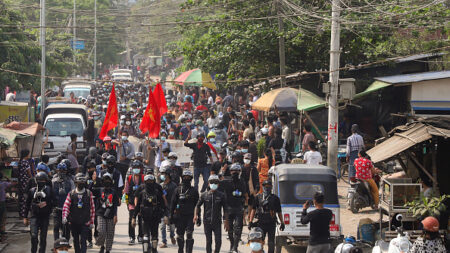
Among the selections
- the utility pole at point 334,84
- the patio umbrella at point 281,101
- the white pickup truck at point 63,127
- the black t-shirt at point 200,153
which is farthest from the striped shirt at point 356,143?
the white pickup truck at point 63,127

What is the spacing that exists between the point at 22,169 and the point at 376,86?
11.0 meters

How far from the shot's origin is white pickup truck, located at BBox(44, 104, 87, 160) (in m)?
22.4

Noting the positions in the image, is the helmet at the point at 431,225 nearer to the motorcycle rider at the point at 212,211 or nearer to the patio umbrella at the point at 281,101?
the motorcycle rider at the point at 212,211

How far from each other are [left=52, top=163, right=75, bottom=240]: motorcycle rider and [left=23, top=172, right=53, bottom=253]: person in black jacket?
0.20m

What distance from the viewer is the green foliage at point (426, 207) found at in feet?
39.0

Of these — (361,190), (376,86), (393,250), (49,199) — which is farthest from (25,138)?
(393,250)

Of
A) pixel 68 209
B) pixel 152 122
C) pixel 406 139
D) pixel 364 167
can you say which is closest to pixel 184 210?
pixel 68 209

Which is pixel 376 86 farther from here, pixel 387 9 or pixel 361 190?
pixel 361 190

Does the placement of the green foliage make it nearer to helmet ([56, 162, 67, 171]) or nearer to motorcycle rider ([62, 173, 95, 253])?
motorcycle rider ([62, 173, 95, 253])

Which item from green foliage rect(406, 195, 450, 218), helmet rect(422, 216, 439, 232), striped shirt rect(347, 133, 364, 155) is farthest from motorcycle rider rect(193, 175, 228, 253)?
striped shirt rect(347, 133, 364, 155)

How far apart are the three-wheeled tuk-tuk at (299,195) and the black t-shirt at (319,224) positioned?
2.14 metres

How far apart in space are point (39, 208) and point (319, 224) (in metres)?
4.93

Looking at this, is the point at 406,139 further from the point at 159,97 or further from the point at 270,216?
the point at 159,97

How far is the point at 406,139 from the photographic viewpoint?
13000mm
